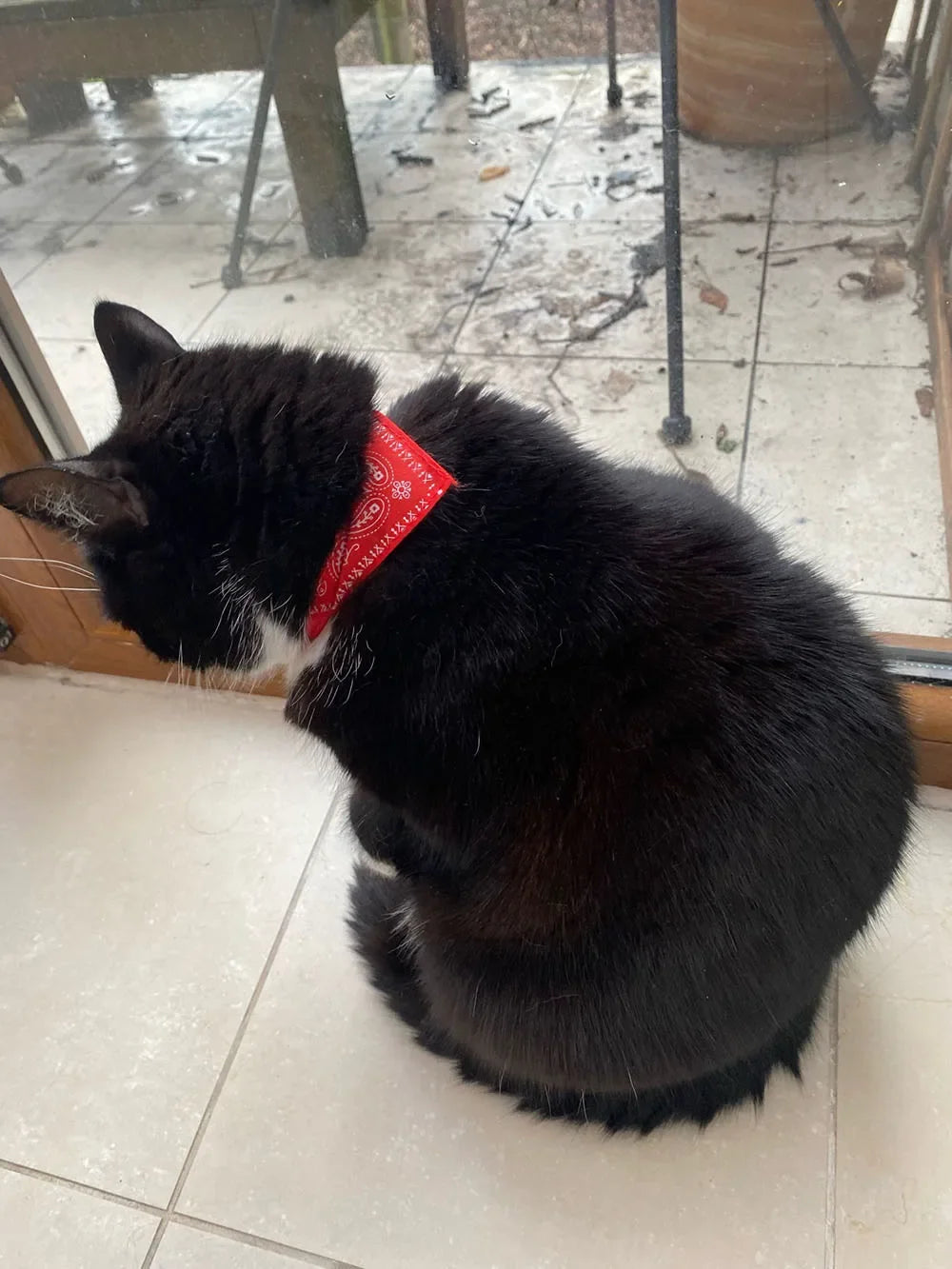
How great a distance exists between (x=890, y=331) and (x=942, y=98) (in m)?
0.33

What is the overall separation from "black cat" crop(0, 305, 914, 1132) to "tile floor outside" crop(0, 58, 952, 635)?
0.58 metres

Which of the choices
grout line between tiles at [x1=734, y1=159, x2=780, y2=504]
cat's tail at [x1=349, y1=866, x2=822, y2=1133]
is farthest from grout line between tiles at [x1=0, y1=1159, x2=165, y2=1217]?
grout line between tiles at [x1=734, y1=159, x2=780, y2=504]

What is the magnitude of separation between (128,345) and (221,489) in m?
0.20

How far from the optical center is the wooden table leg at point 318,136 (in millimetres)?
1413

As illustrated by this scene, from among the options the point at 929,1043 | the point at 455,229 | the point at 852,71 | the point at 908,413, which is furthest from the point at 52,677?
the point at 852,71

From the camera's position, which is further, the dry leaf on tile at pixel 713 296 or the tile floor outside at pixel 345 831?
the dry leaf on tile at pixel 713 296

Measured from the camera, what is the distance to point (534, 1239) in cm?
83

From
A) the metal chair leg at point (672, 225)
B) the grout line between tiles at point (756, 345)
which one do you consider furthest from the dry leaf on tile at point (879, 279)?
the metal chair leg at point (672, 225)

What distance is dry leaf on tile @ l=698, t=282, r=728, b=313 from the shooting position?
1.55m

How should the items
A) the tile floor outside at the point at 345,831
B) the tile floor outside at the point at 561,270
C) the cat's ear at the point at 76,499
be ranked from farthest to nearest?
the tile floor outside at the point at 561,270 → the tile floor outside at the point at 345,831 → the cat's ear at the point at 76,499

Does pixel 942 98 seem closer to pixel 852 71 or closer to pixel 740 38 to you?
pixel 852 71

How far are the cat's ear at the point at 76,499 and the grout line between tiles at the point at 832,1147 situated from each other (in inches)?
32.3

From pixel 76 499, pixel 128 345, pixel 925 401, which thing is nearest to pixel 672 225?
pixel 925 401

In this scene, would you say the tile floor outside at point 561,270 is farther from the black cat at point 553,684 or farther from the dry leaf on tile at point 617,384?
the black cat at point 553,684
